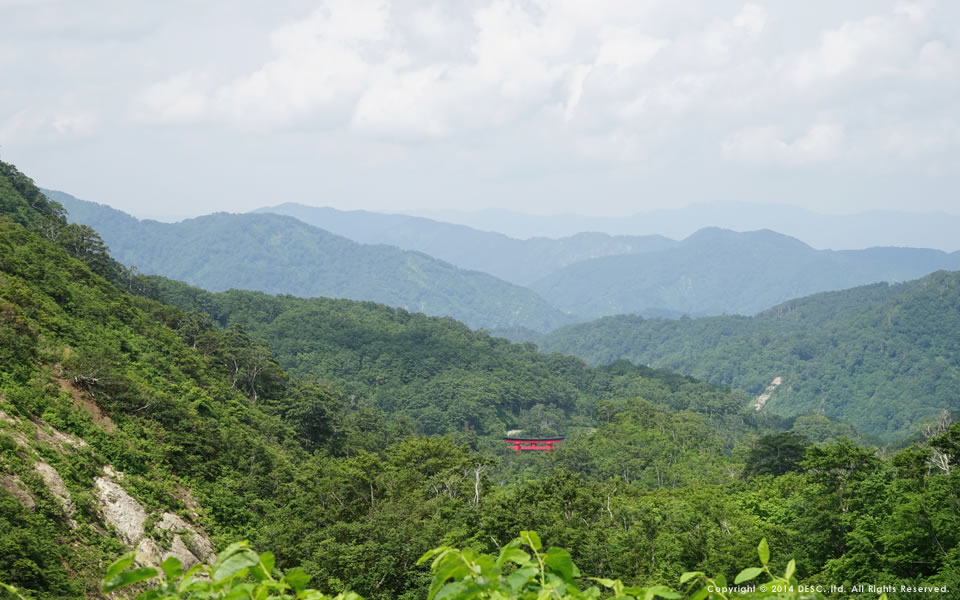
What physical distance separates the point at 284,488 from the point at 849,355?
4500 inches

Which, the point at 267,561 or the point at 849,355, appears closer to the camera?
the point at 267,561

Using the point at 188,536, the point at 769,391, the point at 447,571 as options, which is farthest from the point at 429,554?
the point at 769,391

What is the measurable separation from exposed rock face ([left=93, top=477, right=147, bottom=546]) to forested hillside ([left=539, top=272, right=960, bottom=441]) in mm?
93207

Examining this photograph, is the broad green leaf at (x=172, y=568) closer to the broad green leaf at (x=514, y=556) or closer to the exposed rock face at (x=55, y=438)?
the broad green leaf at (x=514, y=556)

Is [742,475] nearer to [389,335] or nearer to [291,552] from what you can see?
[291,552]

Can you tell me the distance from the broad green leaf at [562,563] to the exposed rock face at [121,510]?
15921 millimetres

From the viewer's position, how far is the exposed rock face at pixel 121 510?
15.6 metres

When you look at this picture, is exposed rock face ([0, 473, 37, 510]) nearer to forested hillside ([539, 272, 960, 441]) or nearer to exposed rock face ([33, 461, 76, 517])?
exposed rock face ([33, 461, 76, 517])

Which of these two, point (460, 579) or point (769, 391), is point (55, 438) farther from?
point (769, 391)

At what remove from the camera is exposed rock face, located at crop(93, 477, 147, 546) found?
15609 millimetres

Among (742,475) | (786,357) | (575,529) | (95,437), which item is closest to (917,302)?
(786,357)

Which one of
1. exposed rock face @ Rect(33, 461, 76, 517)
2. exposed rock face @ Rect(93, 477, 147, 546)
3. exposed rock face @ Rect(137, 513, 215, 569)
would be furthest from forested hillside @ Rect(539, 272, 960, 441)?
exposed rock face @ Rect(33, 461, 76, 517)

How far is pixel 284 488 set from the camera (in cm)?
2212

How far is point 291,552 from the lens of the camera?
56.1 feet
